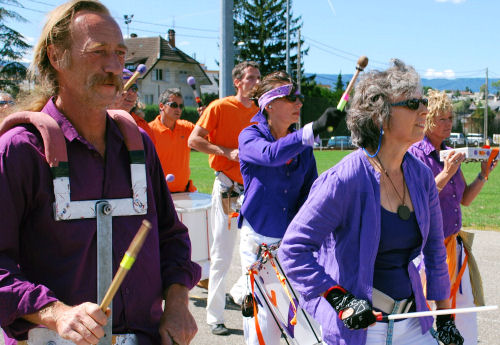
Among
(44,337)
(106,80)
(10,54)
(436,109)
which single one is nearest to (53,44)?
(106,80)

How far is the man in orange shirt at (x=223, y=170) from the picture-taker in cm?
522

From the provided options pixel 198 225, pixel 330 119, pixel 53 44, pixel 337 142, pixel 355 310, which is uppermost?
pixel 53 44

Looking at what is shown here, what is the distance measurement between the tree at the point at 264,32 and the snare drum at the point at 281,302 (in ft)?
189

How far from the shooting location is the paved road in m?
4.98

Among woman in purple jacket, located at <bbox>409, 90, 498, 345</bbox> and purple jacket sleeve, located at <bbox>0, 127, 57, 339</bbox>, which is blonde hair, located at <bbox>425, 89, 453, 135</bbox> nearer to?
woman in purple jacket, located at <bbox>409, 90, 498, 345</bbox>

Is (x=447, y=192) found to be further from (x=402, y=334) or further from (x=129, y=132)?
(x=129, y=132)

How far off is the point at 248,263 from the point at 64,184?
257cm

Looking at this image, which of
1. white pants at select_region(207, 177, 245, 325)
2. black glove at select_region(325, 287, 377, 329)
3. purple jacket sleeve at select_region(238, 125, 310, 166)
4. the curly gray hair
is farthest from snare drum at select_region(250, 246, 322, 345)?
white pants at select_region(207, 177, 245, 325)

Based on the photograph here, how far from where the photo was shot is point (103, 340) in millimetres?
1771

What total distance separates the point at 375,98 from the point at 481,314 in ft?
11.6

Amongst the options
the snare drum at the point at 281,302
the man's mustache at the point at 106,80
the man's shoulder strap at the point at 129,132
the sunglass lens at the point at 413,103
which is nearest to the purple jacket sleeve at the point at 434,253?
the sunglass lens at the point at 413,103

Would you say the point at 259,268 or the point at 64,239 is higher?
the point at 64,239

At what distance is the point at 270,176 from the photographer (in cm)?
410

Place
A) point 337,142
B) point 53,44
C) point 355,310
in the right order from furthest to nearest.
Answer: point 337,142, point 355,310, point 53,44
